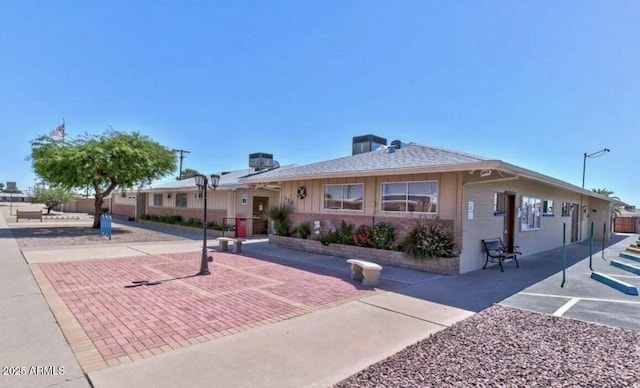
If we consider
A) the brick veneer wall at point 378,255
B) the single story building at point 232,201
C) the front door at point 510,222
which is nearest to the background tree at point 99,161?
the single story building at point 232,201

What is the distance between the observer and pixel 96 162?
54.6 feet

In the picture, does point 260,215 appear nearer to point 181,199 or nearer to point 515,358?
point 181,199

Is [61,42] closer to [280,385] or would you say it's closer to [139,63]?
[139,63]

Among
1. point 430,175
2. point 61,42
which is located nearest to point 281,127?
point 61,42

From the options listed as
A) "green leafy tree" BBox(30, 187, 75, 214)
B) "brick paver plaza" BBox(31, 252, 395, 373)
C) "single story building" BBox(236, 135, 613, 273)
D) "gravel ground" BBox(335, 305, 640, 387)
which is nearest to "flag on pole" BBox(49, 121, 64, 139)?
"single story building" BBox(236, 135, 613, 273)

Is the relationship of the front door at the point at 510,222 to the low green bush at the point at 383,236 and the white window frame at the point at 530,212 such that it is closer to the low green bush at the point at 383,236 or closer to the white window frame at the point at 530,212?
the white window frame at the point at 530,212

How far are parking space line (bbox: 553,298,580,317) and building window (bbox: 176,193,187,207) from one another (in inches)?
842

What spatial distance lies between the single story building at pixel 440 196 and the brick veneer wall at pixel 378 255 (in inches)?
20.7

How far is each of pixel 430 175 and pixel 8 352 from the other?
8.92m

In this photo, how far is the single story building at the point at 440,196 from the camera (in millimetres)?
8891

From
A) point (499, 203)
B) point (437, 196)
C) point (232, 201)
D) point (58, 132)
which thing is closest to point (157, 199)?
point (58, 132)

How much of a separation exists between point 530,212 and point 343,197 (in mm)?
7059

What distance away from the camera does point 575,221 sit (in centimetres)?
1869

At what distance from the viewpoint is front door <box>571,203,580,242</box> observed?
18078mm
